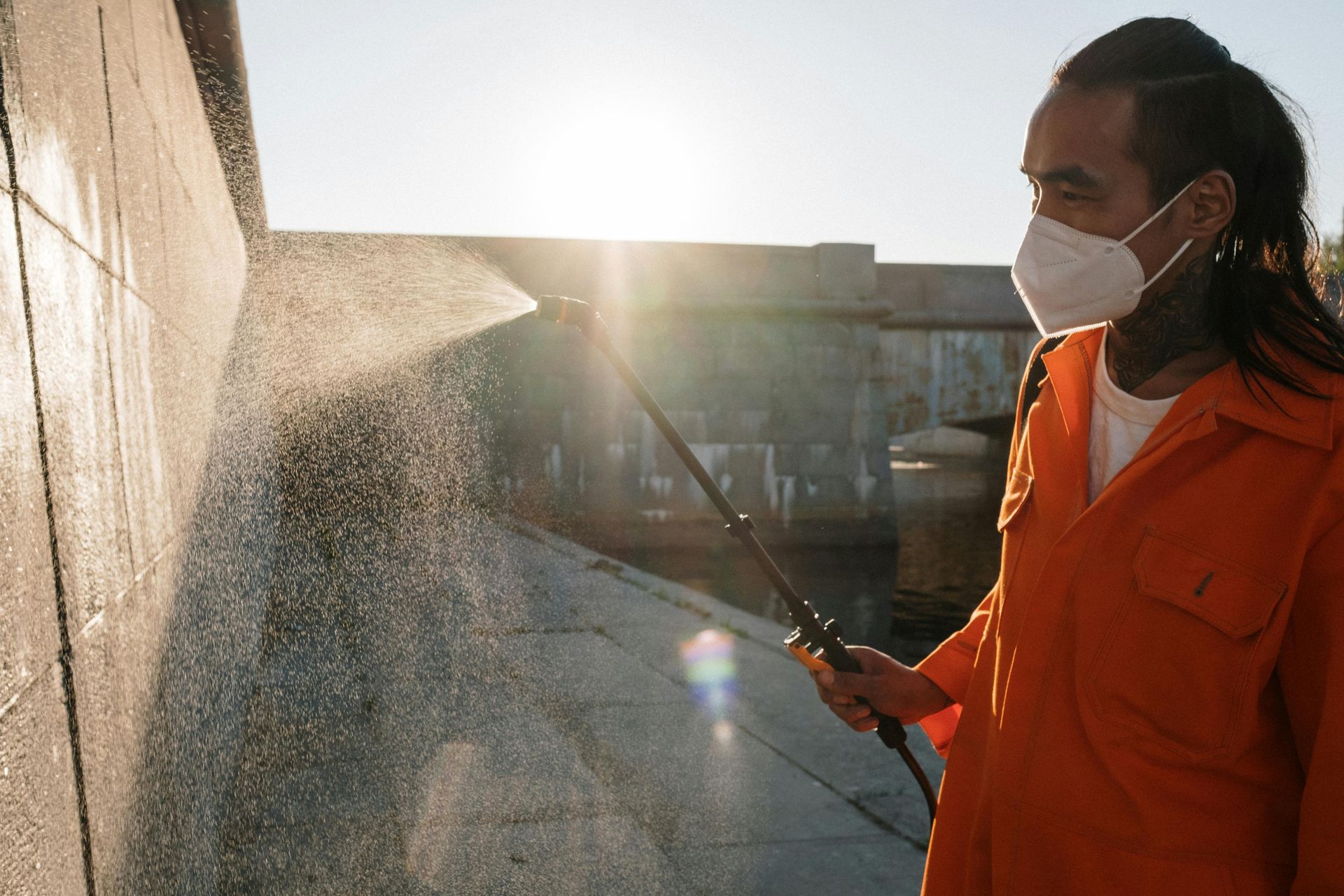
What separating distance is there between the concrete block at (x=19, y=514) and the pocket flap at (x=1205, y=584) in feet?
4.12

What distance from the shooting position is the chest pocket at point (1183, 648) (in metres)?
1.20

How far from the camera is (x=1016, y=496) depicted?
1.64 m

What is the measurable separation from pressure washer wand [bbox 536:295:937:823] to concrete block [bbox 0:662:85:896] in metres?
0.97

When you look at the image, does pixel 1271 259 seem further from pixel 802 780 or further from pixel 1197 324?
pixel 802 780

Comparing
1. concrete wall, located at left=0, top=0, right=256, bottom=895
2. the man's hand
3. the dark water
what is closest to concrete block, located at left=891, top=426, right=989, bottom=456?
the dark water

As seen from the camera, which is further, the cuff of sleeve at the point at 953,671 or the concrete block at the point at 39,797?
the cuff of sleeve at the point at 953,671

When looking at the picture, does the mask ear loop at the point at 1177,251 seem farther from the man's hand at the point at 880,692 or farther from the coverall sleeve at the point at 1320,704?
the man's hand at the point at 880,692

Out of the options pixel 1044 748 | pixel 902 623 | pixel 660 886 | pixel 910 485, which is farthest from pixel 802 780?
pixel 910 485

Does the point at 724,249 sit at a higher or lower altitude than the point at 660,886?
higher

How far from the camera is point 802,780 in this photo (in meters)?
3.64

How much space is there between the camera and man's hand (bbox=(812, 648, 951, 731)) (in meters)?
1.85

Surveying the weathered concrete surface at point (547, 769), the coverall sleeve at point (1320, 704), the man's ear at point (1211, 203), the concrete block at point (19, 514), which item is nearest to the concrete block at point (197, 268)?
the concrete block at point (19, 514)

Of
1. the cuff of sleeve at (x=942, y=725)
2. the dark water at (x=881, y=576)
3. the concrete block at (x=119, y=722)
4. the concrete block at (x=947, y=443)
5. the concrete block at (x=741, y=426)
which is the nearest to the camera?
the concrete block at (x=119, y=722)

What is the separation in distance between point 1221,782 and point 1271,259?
73 centimetres
